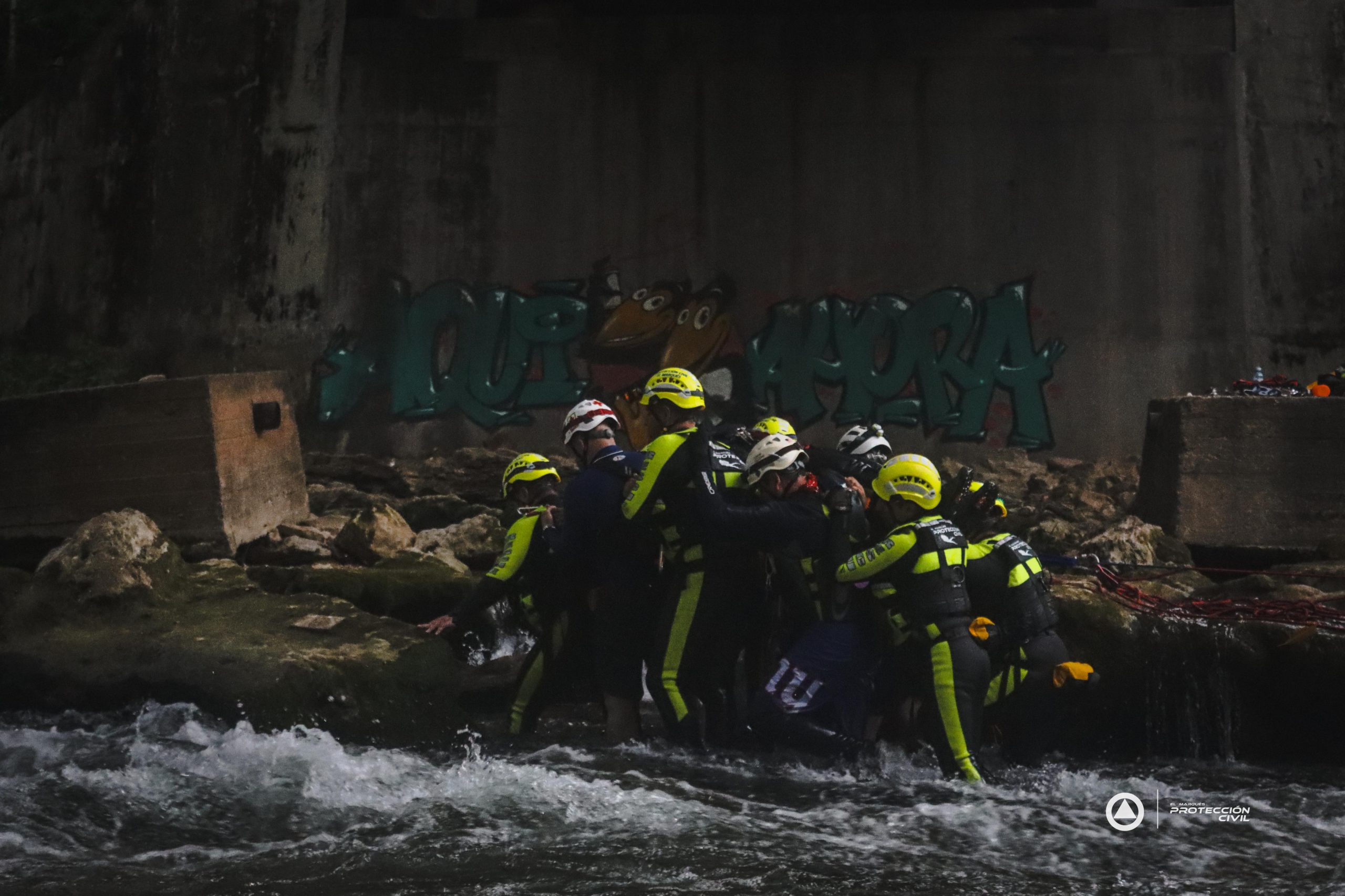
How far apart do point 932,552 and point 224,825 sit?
12.6 ft

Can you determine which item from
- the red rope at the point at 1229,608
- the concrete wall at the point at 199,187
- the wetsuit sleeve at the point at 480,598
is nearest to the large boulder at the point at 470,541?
the wetsuit sleeve at the point at 480,598

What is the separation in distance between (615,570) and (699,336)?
890 cm

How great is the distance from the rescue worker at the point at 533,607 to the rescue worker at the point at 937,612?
1.80 m

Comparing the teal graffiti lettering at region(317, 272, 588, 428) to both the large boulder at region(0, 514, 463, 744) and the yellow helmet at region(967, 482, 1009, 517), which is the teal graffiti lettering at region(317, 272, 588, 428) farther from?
the yellow helmet at region(967, 482, 1009, 517)

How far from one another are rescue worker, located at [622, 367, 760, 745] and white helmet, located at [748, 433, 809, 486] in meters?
0.15

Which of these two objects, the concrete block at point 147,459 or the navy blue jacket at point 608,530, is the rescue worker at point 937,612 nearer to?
the navy blue jacket at point 608,530

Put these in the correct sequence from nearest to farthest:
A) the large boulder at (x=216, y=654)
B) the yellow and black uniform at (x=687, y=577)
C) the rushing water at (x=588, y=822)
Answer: the rushing water at (x=588, y=822)
the yellow and black uniform at (x=687, y=577)
the large boulder at (x=216, y=654)

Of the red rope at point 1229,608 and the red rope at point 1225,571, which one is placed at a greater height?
the red rope at point 1225,571

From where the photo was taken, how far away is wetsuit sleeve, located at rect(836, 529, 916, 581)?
7.37 meters

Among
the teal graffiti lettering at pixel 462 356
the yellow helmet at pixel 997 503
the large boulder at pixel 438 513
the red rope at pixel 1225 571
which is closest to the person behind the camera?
the yellow helmet at pixel 997 503

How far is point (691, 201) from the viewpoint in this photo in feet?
55.7

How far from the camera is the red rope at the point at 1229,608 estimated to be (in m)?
8.76

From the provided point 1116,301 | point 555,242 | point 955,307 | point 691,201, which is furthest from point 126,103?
point 1116,301

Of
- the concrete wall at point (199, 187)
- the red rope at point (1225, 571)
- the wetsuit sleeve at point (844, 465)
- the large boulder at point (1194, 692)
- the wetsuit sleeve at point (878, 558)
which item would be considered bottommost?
the large boulder at point (1194, 692)
